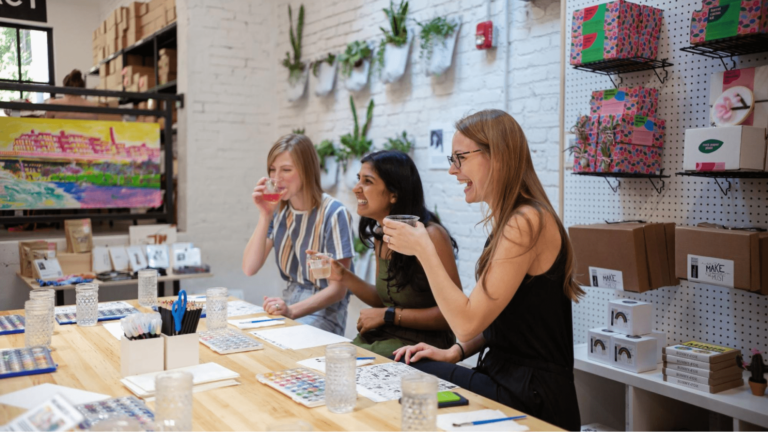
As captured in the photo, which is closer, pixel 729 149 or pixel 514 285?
pixel 514 285

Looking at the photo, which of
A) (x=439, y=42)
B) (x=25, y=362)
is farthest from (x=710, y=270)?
(x=439, y=42)

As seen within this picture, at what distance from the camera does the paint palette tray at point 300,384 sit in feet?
4.89

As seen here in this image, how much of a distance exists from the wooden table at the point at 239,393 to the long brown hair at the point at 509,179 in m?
0.52

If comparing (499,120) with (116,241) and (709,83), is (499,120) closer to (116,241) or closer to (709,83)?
(709,83)

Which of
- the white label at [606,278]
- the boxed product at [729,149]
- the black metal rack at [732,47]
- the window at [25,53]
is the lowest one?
the white label at [606,278]

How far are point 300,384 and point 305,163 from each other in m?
1.61

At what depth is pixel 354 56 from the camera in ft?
15.3

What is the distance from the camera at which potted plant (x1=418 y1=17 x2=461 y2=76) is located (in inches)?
154

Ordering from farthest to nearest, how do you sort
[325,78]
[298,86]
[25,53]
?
1. [25,53]
2. [298,86]
3. [325,78]

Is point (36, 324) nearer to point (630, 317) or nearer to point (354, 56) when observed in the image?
point (630, 317)

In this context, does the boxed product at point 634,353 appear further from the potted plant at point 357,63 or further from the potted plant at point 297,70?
the potted plant at point 297,70

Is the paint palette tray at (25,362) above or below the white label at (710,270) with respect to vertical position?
below

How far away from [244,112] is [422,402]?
15.5 ft

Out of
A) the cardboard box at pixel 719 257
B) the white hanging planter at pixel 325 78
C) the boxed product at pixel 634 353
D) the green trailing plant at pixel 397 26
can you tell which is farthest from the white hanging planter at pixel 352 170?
the cardboard box at pixel 719 257
